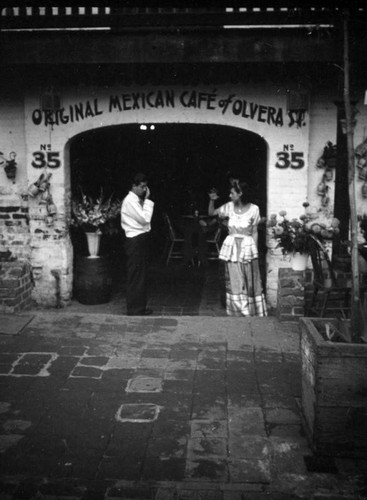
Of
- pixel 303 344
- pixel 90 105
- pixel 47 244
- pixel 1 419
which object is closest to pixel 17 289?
pixel 47 244

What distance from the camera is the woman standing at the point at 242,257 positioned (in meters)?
7.39

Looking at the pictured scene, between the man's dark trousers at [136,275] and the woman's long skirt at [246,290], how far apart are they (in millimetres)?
1171

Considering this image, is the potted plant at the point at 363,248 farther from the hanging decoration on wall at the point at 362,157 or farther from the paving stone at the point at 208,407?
the paving stone at the point at 208,407

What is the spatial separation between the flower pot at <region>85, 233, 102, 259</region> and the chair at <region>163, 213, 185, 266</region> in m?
3.21

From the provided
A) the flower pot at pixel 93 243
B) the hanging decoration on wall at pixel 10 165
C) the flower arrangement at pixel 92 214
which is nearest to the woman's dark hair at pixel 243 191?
the flower arrangement at pixel 92 214

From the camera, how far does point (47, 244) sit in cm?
816

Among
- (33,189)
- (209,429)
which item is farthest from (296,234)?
(33,189)

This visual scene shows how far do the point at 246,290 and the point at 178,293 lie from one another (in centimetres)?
192

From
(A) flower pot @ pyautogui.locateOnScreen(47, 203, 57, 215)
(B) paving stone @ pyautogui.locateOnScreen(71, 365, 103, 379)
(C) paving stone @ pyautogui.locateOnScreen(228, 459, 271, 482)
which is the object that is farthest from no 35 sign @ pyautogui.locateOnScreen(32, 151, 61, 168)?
(C) paving stone @ pyautogui.locateOnScreen(228, 459, 271, 482)

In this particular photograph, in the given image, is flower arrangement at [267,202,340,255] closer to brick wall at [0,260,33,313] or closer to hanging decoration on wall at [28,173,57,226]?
hanging decoration on wall at [28,173,57,226]

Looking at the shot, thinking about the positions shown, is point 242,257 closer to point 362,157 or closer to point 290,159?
point 290,159

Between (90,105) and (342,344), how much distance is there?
5.49 meters

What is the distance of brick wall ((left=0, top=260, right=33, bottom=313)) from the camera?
714 cm

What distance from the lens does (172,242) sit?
454 inches
